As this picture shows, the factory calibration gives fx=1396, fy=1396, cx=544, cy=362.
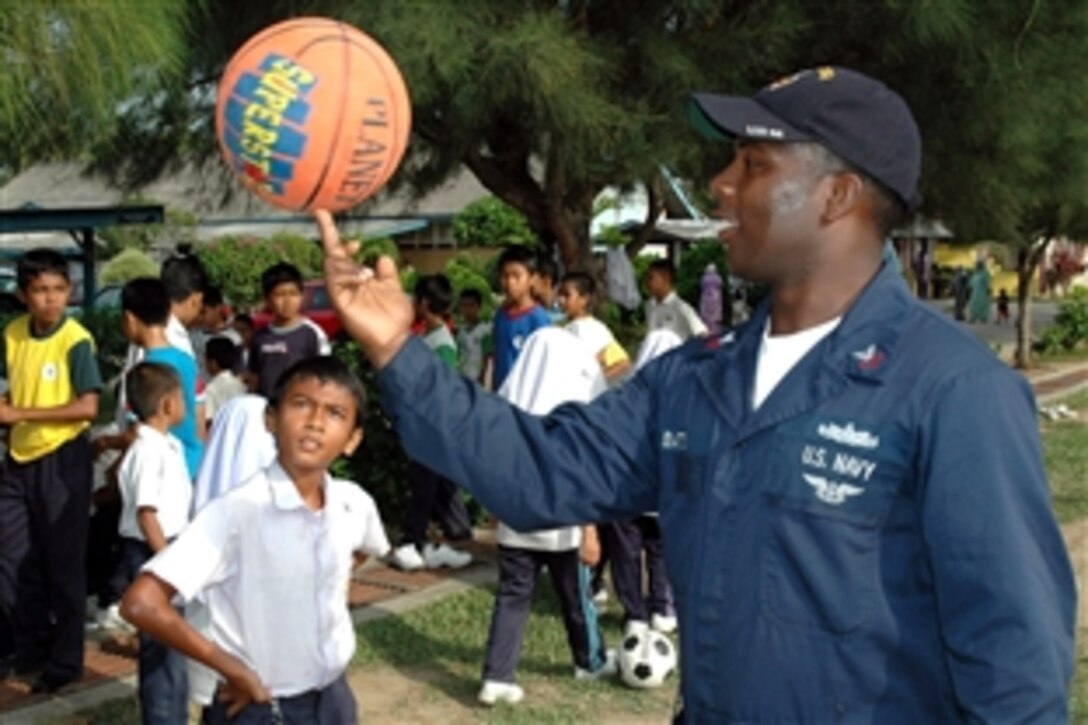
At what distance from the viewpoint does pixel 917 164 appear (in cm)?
221

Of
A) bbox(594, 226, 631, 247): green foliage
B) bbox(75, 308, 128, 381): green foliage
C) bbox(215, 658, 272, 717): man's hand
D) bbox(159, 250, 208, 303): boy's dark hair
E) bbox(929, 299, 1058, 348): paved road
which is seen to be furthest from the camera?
bbox(594, 226, 631, 247): green foliage

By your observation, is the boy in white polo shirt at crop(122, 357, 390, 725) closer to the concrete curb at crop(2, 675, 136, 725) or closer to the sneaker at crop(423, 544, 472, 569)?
the concrete curb at crop(2, 675, 136, 725)

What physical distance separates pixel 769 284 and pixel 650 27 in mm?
6442

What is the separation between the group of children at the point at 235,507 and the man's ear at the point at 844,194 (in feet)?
4.11

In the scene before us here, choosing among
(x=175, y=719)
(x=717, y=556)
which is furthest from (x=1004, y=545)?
(x=175, y=719)

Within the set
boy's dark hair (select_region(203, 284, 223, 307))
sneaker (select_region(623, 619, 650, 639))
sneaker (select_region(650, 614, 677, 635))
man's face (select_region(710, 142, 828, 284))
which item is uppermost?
man's face (select_region(710, 142, 828, 284))

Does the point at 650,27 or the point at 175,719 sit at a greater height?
the point at 650,27

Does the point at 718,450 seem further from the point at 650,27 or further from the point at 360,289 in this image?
the point at 650,27

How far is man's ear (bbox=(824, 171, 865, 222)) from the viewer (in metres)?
2.15

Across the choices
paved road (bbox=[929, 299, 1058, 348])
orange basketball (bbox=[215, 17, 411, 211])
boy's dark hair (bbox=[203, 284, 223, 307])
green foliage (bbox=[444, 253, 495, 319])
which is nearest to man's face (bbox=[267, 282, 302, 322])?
boy's dark hair (bbox=[203, 284, 223, 307])

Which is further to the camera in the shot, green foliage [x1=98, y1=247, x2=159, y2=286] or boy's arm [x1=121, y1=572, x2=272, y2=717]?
green foliage [x1=98, y1=247, x2=159, y2=286]

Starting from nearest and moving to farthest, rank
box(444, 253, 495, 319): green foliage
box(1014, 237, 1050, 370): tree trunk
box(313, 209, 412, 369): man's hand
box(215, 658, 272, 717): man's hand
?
box(313, 209, 412, 369): man's hand < box(215, 658, 272, 717): man's hand < box(1014, 237, 1050, 370): tree trunk < box(444, 253, 495, 319): green foliage

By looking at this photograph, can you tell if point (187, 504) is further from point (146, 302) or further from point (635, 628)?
point (635, 628)

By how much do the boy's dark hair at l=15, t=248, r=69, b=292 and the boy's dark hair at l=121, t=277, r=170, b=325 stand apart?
0.28m
